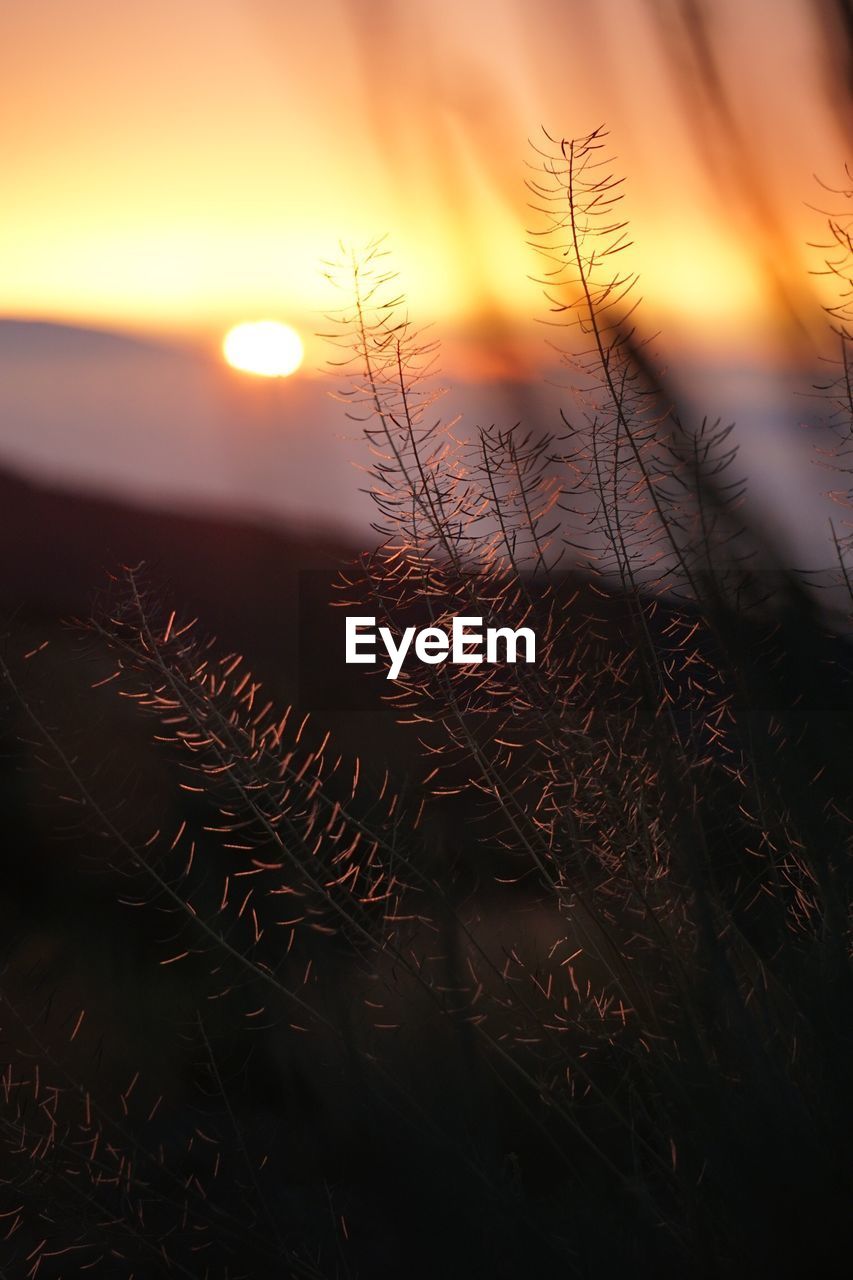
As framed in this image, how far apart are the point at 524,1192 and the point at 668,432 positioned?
0.97 feet

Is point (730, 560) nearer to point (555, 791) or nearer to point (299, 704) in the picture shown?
point (555, 791)

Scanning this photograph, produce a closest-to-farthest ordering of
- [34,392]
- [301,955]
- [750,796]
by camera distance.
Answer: [750,796] → [301,955] → [34,392]

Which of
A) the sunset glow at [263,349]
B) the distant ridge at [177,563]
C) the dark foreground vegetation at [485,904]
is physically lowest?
the dark foreground vegetation at [485,904]

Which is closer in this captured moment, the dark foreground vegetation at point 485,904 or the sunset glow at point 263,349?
the dark foreground vegetation at point 485,904

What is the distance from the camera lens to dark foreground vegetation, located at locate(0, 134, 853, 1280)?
0.29m

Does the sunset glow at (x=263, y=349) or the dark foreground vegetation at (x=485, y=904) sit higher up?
the sunset glow at (x=263, y=349)

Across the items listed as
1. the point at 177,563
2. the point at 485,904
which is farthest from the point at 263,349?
the point at 485,904

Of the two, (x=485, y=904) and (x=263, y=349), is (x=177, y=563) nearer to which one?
(x=263, y=349)

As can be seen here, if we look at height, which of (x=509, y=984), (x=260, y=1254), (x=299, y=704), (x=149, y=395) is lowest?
(x=260, y=1254)

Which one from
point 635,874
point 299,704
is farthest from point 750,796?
point 299,704

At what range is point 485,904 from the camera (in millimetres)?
495

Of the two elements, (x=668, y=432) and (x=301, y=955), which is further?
(x=301, y=955)

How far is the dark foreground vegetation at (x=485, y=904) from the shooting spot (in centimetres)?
29

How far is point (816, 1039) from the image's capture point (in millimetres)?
303
